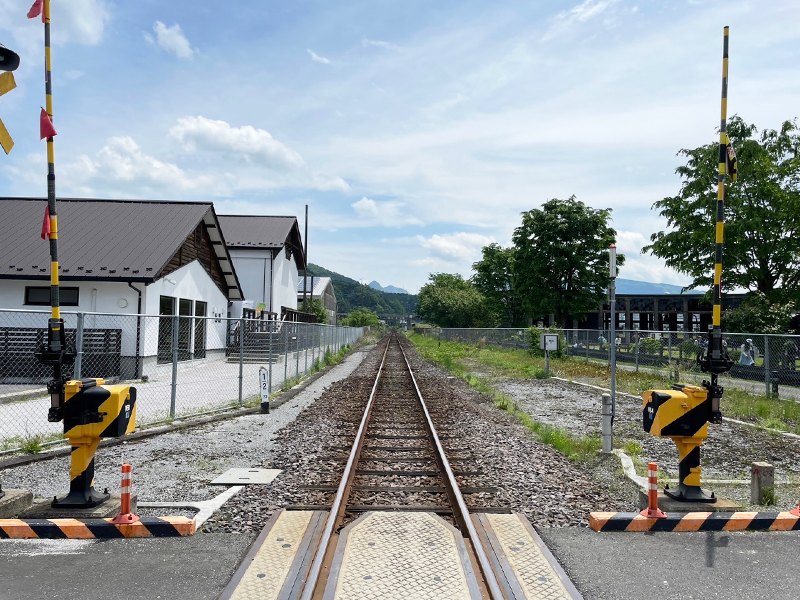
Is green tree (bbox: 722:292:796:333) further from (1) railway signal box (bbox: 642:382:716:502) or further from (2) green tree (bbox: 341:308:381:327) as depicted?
(2) green tree (bbox: 341:308:381:327)

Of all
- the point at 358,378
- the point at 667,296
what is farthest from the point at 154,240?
the point at 667,296

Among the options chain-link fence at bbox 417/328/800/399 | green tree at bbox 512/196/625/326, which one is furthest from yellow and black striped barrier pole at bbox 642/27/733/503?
green tree at bbox 512/196/625/326

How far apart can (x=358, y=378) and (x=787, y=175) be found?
24140mm

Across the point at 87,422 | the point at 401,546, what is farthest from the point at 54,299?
the point at 401,546

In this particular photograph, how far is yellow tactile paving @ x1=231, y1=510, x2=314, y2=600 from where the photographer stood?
3.82 meters

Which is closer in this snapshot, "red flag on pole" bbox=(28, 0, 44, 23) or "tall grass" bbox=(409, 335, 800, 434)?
"red flag on pole" bbox=(28, 0, 44, 23)

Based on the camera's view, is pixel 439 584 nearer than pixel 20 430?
Yes

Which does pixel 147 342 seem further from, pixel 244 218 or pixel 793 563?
pixel 244 218

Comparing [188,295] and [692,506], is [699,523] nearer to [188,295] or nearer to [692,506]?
[692,506]

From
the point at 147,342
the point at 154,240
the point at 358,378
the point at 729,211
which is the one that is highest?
the point at 729,211

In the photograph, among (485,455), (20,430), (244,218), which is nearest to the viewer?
(485,455)

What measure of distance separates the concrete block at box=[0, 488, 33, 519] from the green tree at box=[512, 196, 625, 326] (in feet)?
128

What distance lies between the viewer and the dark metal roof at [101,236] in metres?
17.8

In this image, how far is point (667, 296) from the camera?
215 ft
